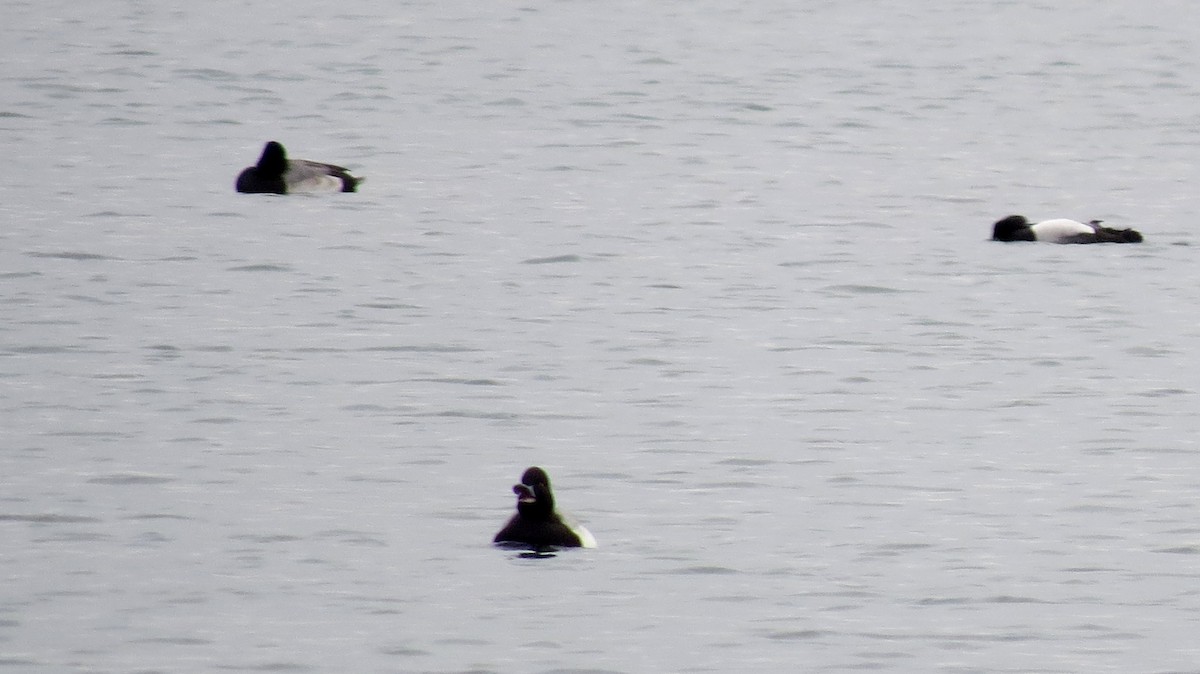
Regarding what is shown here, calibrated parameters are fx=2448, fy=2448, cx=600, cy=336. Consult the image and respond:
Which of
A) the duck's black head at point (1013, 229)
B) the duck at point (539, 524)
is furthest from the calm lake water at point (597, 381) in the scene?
→ the duck's black head at point (1013, 229)

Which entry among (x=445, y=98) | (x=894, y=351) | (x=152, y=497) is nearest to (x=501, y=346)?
(x=894, y=351)

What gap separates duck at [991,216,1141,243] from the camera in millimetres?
20484

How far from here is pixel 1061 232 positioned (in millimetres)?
20562

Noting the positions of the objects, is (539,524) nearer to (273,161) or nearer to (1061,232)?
(1061,232)

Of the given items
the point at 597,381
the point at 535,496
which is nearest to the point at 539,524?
the point at 535,496

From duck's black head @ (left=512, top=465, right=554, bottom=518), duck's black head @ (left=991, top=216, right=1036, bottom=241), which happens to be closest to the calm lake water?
duck's black head @ (left=512, top=465, right=554, bottom=518)

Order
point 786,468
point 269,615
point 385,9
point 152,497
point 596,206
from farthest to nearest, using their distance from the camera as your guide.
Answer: point 385,9, point 596,206, point 786,468, point 152,497, point 269,615

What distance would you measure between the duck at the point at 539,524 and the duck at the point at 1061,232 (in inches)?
392

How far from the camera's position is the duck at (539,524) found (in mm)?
11156

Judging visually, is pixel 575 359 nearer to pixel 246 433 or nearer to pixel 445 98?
pixel 246 433

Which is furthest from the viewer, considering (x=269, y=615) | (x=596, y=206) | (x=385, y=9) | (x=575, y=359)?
(x=385, y=9)

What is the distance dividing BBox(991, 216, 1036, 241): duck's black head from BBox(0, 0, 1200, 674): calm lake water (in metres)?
0.35

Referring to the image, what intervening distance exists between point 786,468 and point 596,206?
9994 mm

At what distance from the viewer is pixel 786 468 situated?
42.5ft
